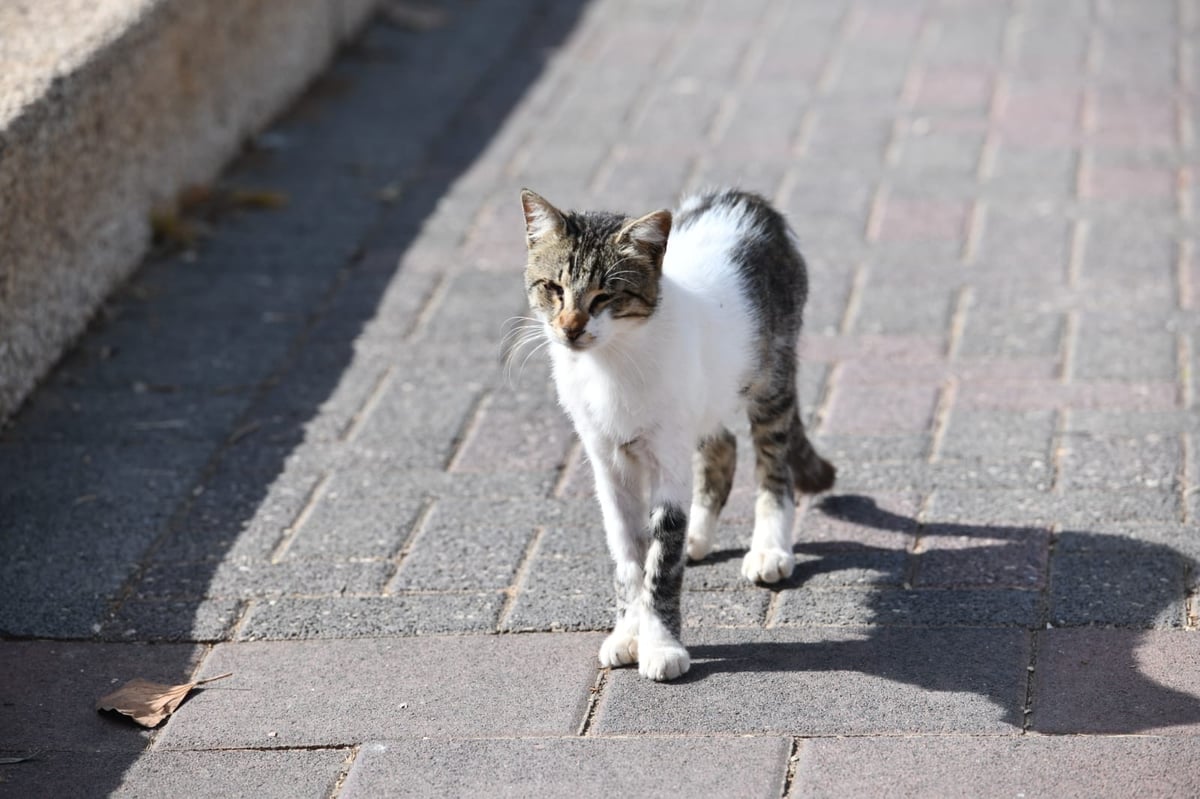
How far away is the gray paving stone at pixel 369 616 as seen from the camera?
3.85 meters

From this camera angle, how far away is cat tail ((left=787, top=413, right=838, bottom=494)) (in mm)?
4168

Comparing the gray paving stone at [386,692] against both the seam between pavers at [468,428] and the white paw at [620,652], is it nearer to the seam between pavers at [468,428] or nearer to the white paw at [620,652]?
the white paw at [620,652]

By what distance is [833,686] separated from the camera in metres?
3.47

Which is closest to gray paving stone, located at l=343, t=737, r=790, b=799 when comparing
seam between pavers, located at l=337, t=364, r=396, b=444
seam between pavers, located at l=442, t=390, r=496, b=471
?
seam between pavers, located at l=442, t=390, r=496, b=471

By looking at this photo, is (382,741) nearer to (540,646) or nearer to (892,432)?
(540,646)

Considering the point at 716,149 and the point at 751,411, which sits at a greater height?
the point at 751,411

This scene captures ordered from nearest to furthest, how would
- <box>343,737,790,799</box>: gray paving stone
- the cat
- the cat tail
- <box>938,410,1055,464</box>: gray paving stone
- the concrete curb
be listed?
<box>343,737,790,799</box>: gray paving stone, the cat, the cat tail, <box>938,410,1055,464</box>: gray paving stone, the concrete curb

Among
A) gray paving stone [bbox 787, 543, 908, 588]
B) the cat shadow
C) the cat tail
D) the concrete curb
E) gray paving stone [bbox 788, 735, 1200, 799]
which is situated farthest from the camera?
the concrete curb

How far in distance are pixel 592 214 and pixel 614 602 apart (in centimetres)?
97

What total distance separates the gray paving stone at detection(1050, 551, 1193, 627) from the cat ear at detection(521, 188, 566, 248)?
148cm

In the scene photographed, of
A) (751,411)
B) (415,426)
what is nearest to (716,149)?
(415,426)

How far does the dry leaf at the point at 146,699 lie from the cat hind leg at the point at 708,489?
1235 mm

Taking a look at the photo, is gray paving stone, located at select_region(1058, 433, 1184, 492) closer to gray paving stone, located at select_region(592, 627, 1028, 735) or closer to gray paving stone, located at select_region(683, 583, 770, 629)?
gray paving stone, located at select_region(592, 627, 1028, 735)

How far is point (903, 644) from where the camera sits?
3615 mm
